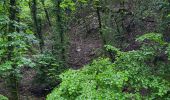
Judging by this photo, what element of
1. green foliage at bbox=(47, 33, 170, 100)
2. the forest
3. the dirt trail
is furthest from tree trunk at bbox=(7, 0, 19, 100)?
the dirt trail

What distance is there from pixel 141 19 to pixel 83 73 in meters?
18.8

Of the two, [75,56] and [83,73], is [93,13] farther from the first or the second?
[83,73]

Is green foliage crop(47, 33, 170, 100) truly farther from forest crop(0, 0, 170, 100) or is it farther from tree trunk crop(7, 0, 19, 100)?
tree trunk crop(7, 0, 19, 100)

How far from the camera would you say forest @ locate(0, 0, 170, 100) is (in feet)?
25.6

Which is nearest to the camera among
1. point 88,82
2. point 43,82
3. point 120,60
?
point 88,82

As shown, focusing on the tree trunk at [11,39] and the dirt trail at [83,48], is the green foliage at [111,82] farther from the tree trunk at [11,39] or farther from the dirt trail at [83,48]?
the dirt trail at [83,48]

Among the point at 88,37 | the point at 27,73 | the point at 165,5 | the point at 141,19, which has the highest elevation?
the point at 165,5

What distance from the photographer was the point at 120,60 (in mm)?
8852

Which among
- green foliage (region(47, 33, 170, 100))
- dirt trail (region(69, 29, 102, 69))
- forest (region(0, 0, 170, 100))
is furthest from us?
dirt trail (region(69, 29, 102, 69))

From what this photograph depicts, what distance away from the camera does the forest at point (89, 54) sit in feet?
25.6

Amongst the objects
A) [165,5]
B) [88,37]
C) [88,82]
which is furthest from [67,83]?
[88,37]

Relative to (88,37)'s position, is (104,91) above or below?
above

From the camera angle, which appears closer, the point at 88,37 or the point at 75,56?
the point at 75,56

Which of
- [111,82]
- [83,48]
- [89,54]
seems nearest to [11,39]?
[111,82]
